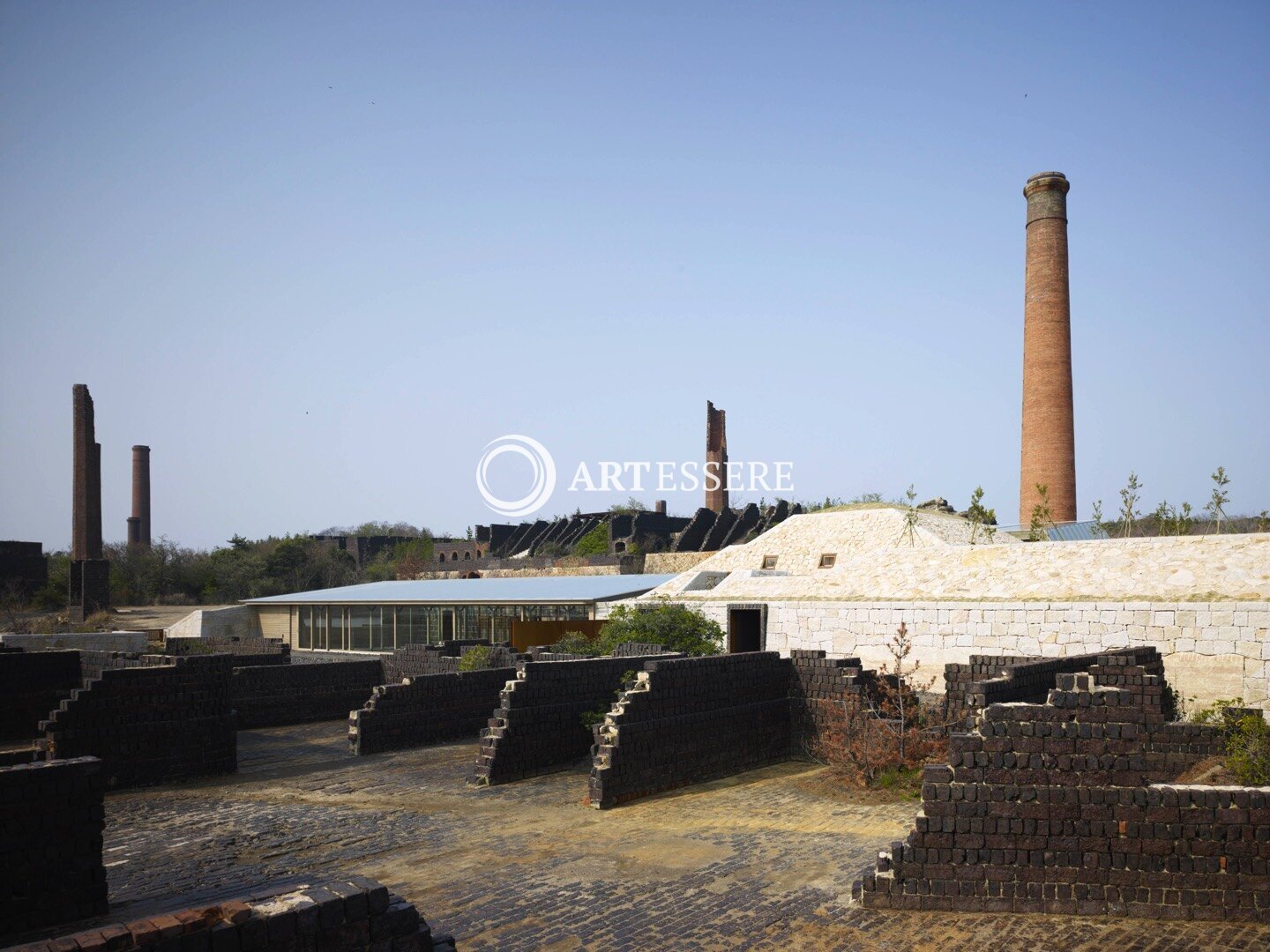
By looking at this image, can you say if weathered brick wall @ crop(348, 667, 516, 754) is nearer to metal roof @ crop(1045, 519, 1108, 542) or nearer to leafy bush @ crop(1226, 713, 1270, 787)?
leafy bush @ crop(1226, 713, 1270, 787)

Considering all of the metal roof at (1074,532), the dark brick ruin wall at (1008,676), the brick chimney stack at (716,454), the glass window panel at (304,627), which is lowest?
the glass window panel at (304,627)

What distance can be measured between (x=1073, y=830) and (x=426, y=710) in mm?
12156

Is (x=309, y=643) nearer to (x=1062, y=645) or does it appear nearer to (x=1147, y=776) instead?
(x=1062, y=645)

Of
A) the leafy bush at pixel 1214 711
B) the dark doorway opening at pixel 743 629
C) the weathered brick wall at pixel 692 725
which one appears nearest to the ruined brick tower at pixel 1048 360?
the dark doorway opening at pixel 743 629

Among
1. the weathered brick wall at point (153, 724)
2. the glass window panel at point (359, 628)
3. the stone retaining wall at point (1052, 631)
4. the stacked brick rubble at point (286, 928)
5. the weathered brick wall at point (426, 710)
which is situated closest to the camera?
the stacked brick rubble at point (286, 928)

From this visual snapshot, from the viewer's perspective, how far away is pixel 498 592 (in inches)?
1280

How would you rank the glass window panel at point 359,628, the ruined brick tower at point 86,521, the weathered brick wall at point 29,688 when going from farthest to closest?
A: the ruined brick tower at point 86,521
the glass window panel at point 359,628
the weathered brick wall at point 29,688

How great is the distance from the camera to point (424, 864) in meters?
9.59

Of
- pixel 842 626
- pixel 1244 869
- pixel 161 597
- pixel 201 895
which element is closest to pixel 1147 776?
pixel 1244 869

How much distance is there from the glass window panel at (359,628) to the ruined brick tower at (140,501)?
1658 inches

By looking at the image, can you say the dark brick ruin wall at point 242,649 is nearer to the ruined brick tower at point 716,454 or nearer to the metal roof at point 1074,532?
the metal roof at point 1074,532

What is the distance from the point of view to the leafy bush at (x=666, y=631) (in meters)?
21.5

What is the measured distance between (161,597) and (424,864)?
60750 millimetres

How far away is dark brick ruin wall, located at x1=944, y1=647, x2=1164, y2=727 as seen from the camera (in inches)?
459
